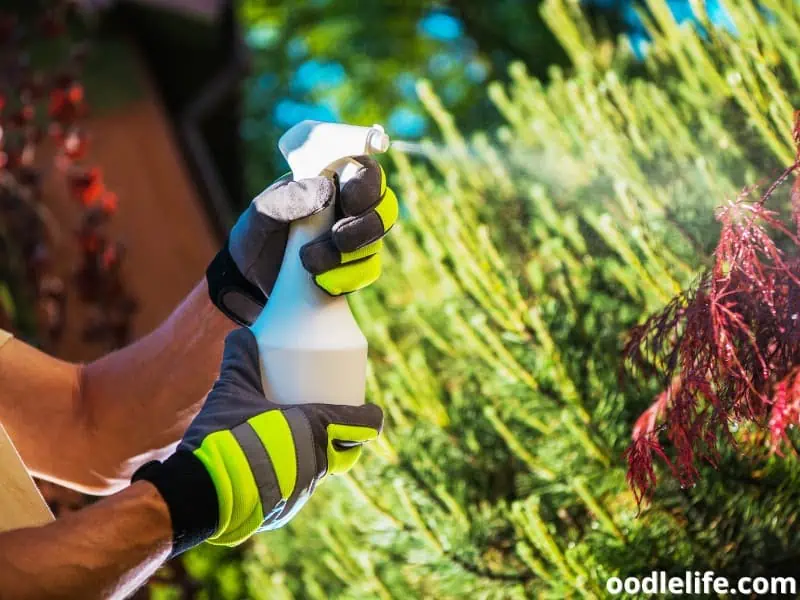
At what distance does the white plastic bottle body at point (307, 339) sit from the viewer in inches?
38.4

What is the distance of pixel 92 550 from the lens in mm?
829

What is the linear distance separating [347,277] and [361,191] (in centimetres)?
9

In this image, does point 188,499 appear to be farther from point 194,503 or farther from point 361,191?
point 361,191

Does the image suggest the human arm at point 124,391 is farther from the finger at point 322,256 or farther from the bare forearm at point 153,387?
the finger at point 322,256

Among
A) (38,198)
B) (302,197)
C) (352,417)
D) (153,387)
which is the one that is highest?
Result: (38,198)

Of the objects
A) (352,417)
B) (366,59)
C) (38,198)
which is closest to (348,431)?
(352,417)

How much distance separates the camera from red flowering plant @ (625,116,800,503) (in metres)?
0.88

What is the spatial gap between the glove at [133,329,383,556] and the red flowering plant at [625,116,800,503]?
11.5 inches

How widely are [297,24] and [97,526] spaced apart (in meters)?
3.17

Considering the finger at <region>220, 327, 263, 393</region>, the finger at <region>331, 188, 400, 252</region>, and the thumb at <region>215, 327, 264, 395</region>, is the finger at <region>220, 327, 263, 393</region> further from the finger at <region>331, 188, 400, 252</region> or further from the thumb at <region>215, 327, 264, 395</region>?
the finger at <region>331, 188, 400, 252</region>

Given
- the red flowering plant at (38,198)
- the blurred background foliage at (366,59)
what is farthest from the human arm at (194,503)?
the blurred background foliage at (366,59)

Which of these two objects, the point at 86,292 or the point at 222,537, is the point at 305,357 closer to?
the point at 222,537

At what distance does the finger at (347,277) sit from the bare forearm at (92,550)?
27 centimetres

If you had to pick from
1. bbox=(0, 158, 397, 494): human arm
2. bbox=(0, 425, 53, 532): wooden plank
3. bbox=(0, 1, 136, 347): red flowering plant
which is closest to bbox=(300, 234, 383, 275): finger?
bbox=(0, 158, 397, 494): human arm
